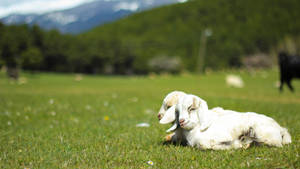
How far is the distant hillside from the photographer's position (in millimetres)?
75812

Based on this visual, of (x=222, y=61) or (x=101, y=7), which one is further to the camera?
→ (x=222, y=61)

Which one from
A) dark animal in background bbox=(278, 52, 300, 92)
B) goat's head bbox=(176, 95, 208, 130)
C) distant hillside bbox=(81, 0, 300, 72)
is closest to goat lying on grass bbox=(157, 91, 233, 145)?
goat's head bbox=(176, 95, 208, 130)

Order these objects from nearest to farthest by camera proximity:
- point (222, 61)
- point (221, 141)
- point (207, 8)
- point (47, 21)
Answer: point (221, 141)
point (47, 21)
point (222, 61)
point (207, 8)

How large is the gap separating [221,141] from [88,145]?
78.8 inches

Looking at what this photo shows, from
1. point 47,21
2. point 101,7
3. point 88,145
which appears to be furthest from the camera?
point 47,21

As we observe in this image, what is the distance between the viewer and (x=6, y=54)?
38.0 metres

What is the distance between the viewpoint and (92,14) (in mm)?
7484

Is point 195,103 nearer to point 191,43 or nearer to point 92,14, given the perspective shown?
point 92,14

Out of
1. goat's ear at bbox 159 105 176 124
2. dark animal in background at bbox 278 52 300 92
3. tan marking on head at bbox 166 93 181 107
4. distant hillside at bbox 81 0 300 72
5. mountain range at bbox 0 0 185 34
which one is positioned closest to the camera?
goat's ear at bbox 159 105 176 124

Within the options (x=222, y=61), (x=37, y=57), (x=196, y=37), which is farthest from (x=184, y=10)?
(x=37, y=57)

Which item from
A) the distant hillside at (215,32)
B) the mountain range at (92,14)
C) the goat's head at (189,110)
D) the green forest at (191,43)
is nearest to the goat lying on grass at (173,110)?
the goat's head at (189,110)

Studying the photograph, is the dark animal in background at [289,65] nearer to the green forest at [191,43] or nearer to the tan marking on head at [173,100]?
the tan marking on head at [173,100]

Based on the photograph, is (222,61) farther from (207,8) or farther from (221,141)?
(221,141)

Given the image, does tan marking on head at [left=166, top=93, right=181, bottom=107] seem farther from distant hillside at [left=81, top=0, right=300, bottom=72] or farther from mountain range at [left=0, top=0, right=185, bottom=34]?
distant hillside at [left=81, top=0, right=300, bottom=72]
